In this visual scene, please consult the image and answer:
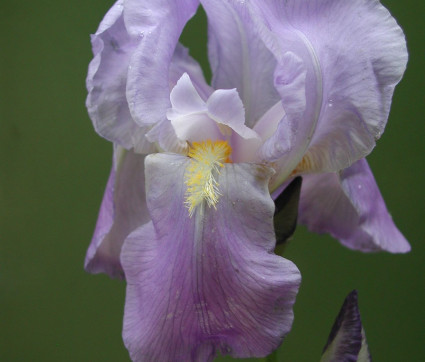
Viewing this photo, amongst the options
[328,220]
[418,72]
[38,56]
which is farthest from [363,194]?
[38,56]

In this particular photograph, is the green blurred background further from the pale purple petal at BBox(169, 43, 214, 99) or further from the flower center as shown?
the flower center

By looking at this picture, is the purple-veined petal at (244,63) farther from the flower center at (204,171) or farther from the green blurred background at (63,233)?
the green blurred background at (63,233)

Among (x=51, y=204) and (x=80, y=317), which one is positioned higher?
(x=51, y=204)

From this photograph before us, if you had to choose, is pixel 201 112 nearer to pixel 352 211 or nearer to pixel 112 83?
pixel 112 83

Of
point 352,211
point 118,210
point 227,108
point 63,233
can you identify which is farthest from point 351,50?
point 63,233

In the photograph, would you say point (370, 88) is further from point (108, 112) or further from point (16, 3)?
point (16, 3)

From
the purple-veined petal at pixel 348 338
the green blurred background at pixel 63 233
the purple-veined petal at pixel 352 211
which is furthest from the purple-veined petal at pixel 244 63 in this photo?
the green blurred background at pixel 63 233

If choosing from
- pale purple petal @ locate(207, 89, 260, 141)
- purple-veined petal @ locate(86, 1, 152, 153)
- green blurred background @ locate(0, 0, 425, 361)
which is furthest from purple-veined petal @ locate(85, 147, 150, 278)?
green blurred background @ locate(0, 0, 425, 361)
